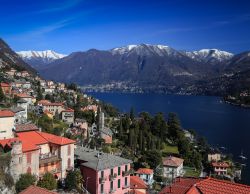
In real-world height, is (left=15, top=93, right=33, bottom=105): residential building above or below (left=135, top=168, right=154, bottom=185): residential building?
above

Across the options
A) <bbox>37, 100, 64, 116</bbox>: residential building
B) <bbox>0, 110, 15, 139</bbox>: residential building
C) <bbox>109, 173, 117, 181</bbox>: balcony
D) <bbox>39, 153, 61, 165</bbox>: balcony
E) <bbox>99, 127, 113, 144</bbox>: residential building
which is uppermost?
<bbox>0, 110, 15, 139</bbox>: residential building

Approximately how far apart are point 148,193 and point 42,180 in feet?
61.9

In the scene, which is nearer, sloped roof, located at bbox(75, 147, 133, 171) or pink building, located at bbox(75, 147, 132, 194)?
pink building, located at bbox(75, 147, 132, 194)

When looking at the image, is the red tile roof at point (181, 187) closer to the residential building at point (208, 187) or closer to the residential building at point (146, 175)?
the residential building at point (208, 187)

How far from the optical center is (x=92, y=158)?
37.8 meters

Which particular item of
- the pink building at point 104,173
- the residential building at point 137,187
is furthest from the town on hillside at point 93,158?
the residential building at point 137,187

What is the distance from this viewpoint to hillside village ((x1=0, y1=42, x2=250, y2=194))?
2920cm

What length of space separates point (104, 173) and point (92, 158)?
9.87ft

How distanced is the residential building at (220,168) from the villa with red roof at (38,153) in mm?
46301

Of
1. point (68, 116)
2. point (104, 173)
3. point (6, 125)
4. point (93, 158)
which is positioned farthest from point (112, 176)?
point (68, 116)

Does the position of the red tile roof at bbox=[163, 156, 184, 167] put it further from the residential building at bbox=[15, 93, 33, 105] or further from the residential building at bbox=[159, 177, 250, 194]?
the residential building at bbox=[159, 177, 250, 194]

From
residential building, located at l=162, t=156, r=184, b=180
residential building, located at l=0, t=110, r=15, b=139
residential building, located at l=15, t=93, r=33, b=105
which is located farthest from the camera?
residential building, located at l=15, t=93, r=33, b=105

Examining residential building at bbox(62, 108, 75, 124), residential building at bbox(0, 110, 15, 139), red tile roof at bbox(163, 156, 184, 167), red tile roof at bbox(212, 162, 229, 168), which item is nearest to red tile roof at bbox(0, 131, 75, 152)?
residential building at bbox(0, 110, 15, 139)

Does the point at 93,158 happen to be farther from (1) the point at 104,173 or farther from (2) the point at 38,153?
(2) the point at 38,153
